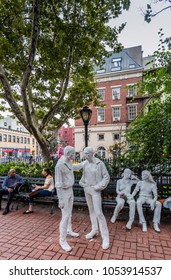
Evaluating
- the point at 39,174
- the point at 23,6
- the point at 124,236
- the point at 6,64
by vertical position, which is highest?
the point at 23,6

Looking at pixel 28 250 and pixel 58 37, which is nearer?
pixel 28 250

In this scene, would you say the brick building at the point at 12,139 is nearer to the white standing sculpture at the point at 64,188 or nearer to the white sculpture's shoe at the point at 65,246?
the white standing sculpture at the point at 64,188

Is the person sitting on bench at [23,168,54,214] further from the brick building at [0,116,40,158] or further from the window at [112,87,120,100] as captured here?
the brick building at [0,116,40,158]

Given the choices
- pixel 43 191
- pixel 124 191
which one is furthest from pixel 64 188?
pixel 43 191

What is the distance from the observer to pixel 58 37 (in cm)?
695

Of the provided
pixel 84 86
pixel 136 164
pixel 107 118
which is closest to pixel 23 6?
pixel 84 86

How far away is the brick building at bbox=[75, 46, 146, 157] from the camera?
26141 millimetres

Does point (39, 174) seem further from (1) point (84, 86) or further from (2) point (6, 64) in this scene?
(1) point (84, 86)

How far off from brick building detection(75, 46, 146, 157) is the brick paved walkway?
2176cm

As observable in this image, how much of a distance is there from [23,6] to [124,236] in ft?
→ 26.2

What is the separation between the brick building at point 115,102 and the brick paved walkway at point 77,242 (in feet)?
71.4

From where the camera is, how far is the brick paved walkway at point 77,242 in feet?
9.43

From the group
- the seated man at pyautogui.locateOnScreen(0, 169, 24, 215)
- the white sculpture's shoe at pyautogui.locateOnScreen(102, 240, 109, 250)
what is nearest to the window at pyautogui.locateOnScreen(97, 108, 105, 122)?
the seated man at pyautogui.locateOnScreen(0, 169, 24, 215)

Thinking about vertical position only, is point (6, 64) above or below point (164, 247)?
above
